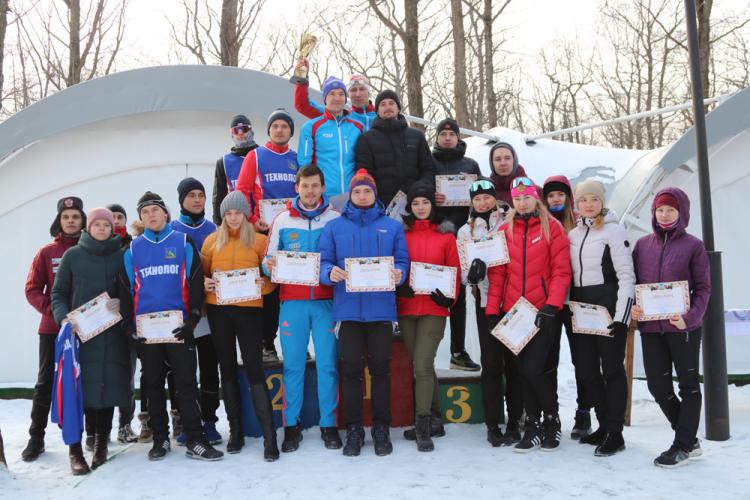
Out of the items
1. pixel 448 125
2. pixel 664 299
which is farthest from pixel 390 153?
pixel 664 299

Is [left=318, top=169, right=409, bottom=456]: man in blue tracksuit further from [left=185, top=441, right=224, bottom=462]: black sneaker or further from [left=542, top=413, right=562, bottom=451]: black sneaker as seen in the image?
[left=542, top=413, right=562, bottom=451]: black sneaker

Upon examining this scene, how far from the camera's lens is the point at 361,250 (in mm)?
4730

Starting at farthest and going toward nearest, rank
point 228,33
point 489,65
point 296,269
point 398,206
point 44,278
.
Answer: point 489,65
point 228,33
point 398,206
point 44,278
point 296,269

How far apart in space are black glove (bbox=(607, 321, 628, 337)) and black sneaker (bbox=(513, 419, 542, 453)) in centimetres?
82

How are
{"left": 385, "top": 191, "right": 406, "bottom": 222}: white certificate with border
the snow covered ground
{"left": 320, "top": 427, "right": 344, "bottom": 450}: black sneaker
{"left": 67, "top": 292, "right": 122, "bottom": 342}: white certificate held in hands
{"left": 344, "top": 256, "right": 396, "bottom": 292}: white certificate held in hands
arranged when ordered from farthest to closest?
{"left": 385, "top": 191, "right": 406, "bottom": 222}: white certificate with border → {"left": 320, "top": 427, "right": 344, "bottom": 450}: black sneaker → {"left": 344, "top": 256, "right": 396, "bottom": 292}: white certificate held in hands → {"left": 67, "top": 292, "right": 122, "bottom": 342}: white certificate held in hands → the snow covered ground

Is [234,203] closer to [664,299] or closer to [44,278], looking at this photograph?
[44,278]

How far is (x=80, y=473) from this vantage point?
4.52m

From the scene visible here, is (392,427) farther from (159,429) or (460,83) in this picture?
(460,83)

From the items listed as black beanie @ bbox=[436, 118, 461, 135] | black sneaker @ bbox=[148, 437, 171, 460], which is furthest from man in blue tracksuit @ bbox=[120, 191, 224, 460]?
black beanie @ bbox=[436, 118, 461, 135]

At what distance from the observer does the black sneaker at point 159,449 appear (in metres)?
4.70

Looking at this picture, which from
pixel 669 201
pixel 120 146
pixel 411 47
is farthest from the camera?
pixel 411 47

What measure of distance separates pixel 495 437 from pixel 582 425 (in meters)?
0.69

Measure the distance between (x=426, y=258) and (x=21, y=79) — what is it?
25.5 metres

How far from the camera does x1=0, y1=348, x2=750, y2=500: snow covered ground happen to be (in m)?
4.02
